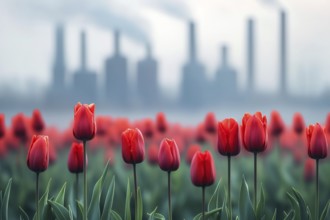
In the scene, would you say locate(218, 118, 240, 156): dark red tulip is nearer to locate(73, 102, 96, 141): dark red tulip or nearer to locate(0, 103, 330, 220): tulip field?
locate(0, 103, 330, 220): tulip field

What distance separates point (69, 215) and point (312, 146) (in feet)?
2.08

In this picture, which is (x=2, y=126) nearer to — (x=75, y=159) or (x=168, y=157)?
(x=75, y=159)

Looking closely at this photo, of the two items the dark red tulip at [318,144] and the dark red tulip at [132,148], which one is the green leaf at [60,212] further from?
the dark red tulip at [318,144]

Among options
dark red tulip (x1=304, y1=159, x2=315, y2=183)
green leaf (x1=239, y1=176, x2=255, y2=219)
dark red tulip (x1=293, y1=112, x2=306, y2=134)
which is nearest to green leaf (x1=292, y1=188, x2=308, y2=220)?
green leaf (x1=239, y1=176, x2=255, y2=219)

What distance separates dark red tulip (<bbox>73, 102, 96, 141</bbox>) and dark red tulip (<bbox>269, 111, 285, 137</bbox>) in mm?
1300

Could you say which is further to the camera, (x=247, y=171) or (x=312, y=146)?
(x=247, y=171)

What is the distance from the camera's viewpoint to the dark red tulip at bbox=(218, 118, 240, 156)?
1.42 metres

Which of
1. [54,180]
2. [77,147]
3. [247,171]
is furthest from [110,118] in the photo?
[77,147]

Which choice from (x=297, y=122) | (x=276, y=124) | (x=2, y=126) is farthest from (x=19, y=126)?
(x=297, y=122)

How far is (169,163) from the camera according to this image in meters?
1.42

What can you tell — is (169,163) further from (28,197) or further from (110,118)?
(110,118)

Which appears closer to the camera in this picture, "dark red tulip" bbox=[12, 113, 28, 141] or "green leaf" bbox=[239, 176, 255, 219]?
"green leaf" bbox=[239, 176, 255, 219]

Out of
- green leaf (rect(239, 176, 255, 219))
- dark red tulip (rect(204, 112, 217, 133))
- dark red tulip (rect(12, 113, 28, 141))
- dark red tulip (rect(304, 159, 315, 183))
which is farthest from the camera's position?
dark red tulip (rect(204, 112, 217, 133))

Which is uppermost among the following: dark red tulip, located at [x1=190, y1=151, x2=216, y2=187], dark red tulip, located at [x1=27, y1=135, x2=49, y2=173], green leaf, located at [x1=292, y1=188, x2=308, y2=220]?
dark red tulip, located at [x1=27, y1=135, x2=49, y2=173]
